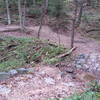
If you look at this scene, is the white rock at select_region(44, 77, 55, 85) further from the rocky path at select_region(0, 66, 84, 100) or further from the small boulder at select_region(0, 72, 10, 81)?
the small boulder at select_region(0, 72, 10, 81)

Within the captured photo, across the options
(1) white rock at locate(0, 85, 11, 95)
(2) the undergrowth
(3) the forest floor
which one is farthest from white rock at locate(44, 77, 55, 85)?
(2) the undergrowth

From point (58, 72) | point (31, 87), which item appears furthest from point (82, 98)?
point (58, 72)

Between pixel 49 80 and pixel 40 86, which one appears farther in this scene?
pixel 49 80

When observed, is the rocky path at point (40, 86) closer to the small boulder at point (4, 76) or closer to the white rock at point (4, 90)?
the white rock at point (4, 90)

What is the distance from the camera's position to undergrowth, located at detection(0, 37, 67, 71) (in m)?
7.30

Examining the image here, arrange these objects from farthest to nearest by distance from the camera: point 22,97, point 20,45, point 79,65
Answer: point 20,45
point 79,65
point 22,97

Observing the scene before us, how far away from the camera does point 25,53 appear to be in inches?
322

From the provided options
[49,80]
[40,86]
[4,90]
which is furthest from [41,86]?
[4,90]

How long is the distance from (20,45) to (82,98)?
6.02 metres

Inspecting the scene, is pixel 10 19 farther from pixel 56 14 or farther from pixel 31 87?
pixel 31 87

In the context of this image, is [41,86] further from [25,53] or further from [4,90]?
[25,53]

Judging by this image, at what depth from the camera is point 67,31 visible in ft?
54.8

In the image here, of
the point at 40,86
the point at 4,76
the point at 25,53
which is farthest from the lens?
the point at 25,53

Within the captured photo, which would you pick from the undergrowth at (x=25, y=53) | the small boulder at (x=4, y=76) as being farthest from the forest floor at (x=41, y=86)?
the undergrowth at (x=25, y=53)
